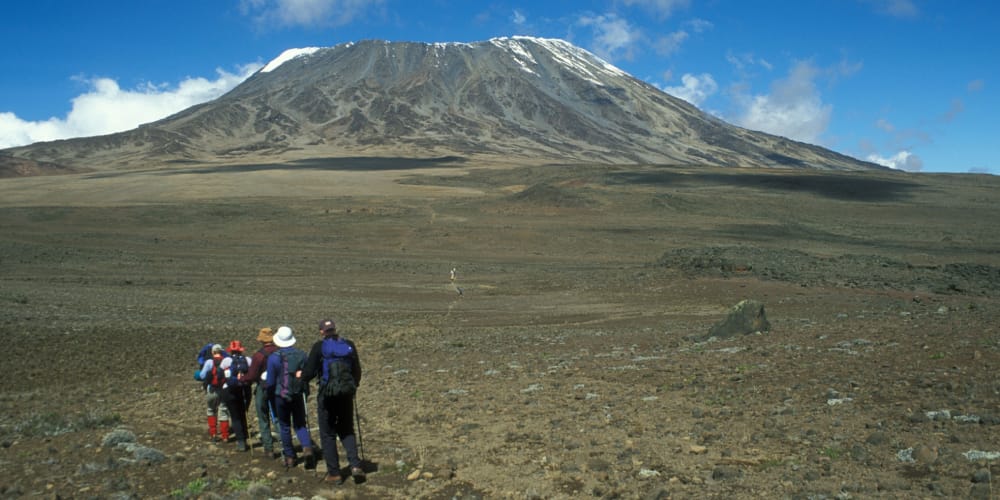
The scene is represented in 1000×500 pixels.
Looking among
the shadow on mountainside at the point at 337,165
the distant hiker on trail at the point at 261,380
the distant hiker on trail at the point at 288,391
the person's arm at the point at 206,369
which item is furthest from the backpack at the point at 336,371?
the shadow on mountainside at the point at 337,165

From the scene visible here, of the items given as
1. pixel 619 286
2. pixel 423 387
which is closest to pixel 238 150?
pixel 619 286

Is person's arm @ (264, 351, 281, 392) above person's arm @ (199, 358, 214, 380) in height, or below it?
above

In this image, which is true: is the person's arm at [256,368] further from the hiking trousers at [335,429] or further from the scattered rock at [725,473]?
the scattered rock at [725,473]

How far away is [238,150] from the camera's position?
183 metres

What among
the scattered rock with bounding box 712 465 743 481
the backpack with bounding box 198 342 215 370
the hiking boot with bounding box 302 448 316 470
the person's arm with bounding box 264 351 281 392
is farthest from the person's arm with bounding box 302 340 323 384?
the scattered rock with bounding box 712 465 743 481

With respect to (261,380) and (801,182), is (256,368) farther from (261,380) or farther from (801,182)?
(801,182)

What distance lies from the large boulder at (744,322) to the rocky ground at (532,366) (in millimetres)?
383

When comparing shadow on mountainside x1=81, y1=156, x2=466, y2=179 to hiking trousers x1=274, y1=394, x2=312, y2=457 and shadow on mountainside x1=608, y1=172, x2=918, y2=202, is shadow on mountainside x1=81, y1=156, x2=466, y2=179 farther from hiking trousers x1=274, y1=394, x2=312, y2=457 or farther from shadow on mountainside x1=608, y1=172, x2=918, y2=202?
hiking trousers x1=274, y1=394, x2=312, y2=457

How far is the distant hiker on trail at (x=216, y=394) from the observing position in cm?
996

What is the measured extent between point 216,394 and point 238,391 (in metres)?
0.52

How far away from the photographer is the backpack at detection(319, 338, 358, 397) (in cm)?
801

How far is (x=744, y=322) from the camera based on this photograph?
17625mm

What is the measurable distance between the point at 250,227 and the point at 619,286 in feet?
126

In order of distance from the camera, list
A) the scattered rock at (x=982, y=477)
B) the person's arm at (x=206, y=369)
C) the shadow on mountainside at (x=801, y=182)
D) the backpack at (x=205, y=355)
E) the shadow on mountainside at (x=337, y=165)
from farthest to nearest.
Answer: the shadow on mountainside at (x=337, y=165), the shadow on mountainside at (x=801, y=182), the backpack at (x=205, y=355), the person's arm at (x=206, y=369), the scattered rock at (x=982, y=477)
